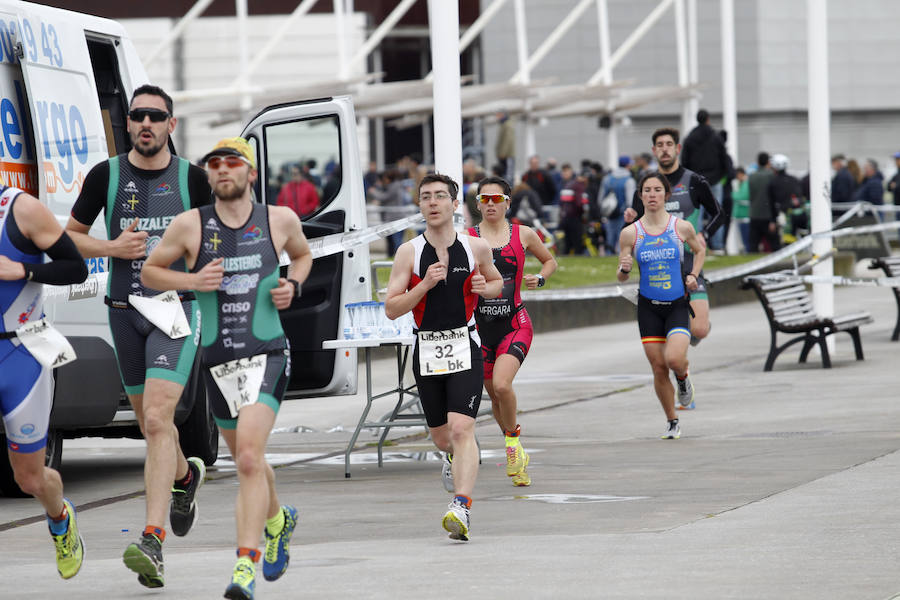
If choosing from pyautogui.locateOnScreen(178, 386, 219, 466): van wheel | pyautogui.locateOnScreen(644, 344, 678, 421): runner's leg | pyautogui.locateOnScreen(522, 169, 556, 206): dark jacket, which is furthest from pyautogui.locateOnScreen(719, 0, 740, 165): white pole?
pyautogui.locateOnScreen(178, 386, 219, 466): van wheel

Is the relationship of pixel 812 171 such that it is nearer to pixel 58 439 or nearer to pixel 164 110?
pixel 58 439

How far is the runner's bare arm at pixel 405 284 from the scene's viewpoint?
8.23m

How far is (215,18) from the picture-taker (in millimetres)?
51281

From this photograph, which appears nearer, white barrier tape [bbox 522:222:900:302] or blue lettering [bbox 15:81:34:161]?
blue lettering [bbox 15:81:34:161]

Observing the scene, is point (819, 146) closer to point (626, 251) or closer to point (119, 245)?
point (626, 251)

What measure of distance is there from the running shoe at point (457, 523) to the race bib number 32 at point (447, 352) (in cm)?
79

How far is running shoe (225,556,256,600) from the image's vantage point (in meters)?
6.23

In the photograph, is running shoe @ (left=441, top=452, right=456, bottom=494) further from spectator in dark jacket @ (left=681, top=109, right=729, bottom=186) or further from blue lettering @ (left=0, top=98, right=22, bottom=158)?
spectator in dark jacket @ (left=681, top=109, right=729, bottom=186)

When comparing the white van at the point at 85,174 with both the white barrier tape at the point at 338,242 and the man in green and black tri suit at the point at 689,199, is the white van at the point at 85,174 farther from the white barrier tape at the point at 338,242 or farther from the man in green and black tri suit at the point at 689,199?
the man in green and black tri suit at the point at 689,199

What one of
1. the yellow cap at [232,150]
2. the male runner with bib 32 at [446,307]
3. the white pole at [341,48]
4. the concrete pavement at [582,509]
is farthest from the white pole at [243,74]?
the yellow cap at [232,150]

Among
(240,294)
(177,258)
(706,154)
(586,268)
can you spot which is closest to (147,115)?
(177,258)

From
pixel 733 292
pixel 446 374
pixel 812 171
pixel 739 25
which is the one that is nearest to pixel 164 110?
pixel 446 374

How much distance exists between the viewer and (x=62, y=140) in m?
9.70

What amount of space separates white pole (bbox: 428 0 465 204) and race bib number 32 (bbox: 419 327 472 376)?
3.73 m
